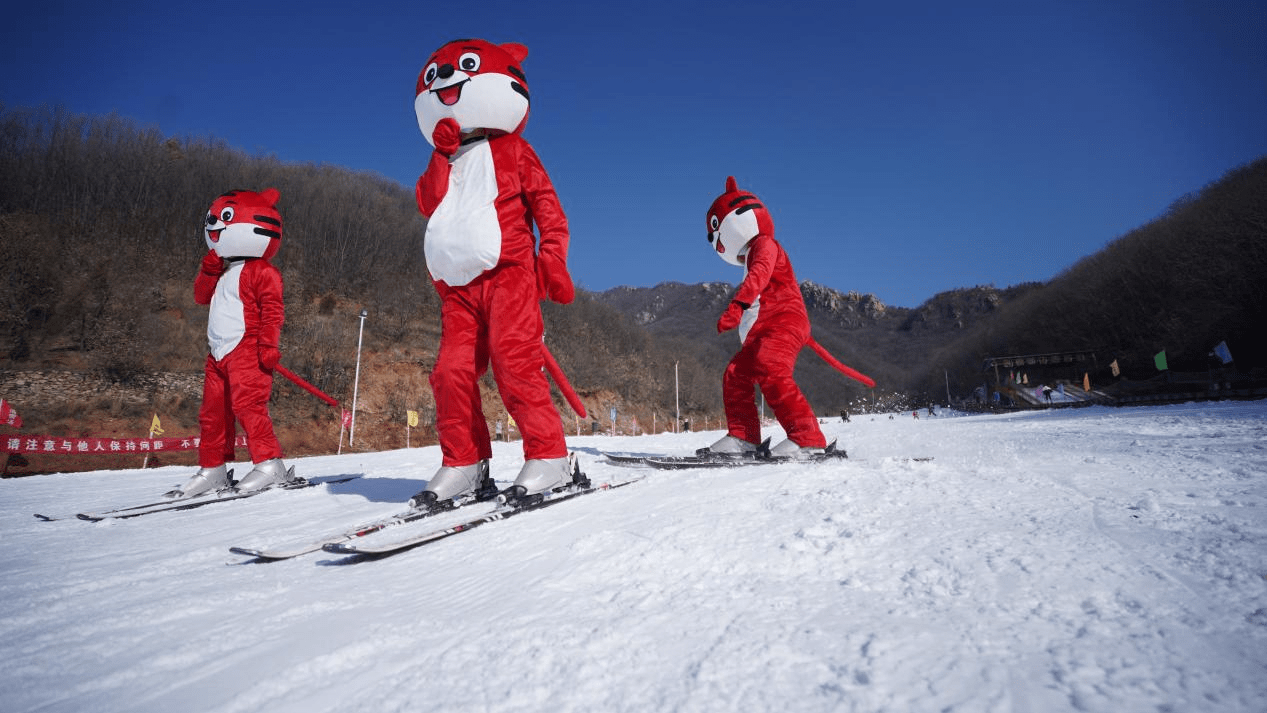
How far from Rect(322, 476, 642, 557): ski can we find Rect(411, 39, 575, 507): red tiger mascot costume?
0.11 metres

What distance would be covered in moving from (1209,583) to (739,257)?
15.8ft

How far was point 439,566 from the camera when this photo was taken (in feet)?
5.96

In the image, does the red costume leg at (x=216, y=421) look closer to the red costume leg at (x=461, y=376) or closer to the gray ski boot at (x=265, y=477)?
the gray ski boot at (x=265, y=477)

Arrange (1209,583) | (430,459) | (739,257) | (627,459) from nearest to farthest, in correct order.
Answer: (1209,583)
(627,459)
(739,257)
(430,459)

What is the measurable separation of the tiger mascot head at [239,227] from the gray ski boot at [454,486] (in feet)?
10.9

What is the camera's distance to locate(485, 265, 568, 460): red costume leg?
3.16 m

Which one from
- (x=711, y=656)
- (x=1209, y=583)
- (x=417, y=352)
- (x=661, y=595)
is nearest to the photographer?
(x=711, y=656)

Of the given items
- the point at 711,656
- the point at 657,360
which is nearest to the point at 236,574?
the point at 711,656

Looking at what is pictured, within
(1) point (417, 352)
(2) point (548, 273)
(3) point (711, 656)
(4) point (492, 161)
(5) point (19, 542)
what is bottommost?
(5) point (19, 542)

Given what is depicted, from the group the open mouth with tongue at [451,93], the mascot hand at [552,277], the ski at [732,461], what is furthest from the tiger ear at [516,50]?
the ski at [732,461]

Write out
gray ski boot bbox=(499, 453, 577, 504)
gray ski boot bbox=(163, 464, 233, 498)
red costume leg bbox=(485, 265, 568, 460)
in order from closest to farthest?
gray ski boot bbox=(499, 453, 577, 504), red costume leg bbox=(485, 265, 568, 460), gray ski boot bbox=(163, 464, 233, 498)

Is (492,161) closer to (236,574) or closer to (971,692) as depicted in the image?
(236,574)

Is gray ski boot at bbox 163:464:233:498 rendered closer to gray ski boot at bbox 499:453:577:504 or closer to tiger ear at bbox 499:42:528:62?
gray ski boot at bbox 499:453:577:504

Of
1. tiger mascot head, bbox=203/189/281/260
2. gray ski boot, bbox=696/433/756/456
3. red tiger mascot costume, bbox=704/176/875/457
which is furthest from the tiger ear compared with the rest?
gray ski boot, bbox=696/433/756/456
